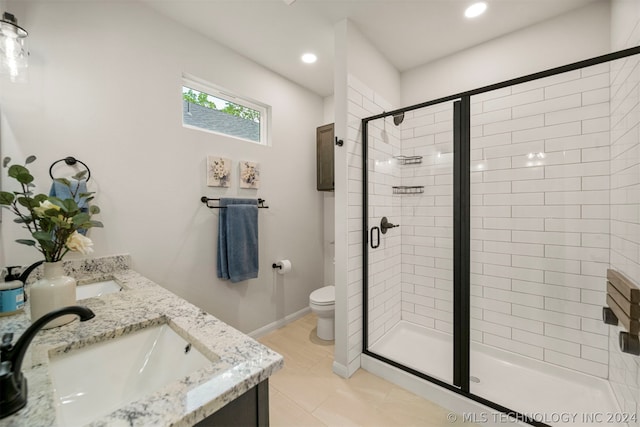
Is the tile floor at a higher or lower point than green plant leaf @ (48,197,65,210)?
lower

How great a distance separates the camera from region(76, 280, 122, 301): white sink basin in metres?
1.46

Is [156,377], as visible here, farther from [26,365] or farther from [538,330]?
[538,330]

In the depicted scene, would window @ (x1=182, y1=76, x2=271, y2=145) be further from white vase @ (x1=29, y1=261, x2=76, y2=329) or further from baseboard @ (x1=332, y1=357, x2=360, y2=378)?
baseboard @ (x1=332, y1=357, x2=360, y2=378)

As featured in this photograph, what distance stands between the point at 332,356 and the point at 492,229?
5.67ft

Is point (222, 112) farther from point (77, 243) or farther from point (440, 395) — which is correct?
point (440, 395)

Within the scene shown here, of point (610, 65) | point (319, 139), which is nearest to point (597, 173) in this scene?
point (610, 65)

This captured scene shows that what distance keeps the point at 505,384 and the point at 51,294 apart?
2.60m

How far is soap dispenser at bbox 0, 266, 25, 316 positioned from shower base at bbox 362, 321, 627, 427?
2.03 meters

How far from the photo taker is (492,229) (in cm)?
222

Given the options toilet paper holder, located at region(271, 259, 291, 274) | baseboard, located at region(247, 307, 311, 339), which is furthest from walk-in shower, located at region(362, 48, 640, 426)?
baseboard, located at region(247, 307, 311, 339)

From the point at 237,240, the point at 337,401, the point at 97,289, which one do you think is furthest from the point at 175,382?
the point at 237,240

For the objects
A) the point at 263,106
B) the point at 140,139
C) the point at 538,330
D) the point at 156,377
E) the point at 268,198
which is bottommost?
the point at 538,330

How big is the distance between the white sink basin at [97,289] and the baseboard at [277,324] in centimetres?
128

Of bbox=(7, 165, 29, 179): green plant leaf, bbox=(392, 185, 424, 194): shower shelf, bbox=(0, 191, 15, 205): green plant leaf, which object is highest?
bbox=(392, 185, 424, 194): shower shelf
